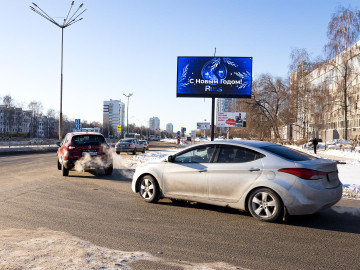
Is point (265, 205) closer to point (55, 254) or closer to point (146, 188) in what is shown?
point (146, 188)

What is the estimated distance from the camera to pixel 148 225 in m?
5.61

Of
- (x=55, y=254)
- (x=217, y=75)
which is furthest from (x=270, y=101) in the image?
(x=55, y=254)

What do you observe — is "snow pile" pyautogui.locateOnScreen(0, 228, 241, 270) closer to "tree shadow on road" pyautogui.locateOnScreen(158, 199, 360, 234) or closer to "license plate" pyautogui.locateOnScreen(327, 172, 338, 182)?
"tree shadow on road" pyautogui.locateOnScreen(158, 199, 360, 234)

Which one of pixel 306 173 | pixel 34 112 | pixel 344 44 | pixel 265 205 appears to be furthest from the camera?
pixel 34 112

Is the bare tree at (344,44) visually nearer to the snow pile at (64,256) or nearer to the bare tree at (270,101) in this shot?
the bare tree at (270,101)

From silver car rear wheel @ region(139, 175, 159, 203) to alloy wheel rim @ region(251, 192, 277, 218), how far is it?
7.41 feet

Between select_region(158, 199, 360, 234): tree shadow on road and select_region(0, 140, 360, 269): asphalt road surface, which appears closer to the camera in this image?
select_region(0, 140, 360, 269): asphalt road surface

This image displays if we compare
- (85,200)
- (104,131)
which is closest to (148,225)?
(85,200)

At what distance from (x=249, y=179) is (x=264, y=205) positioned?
52cm

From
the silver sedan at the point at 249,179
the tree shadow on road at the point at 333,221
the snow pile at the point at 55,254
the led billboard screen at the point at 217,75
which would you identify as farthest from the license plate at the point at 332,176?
the led billboard screen at the point at 217,75

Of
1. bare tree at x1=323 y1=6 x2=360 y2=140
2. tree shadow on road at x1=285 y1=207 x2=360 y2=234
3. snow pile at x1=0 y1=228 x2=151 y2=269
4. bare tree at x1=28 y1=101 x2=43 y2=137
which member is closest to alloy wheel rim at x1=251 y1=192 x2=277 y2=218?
tree shadow on road at x1=285 y1=207 x2=360 y2=234

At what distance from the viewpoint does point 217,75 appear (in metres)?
22.1

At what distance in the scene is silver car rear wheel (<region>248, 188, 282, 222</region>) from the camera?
5809mm

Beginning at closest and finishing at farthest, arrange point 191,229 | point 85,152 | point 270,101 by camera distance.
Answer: point 191,229
point 85,152
point 270,101
